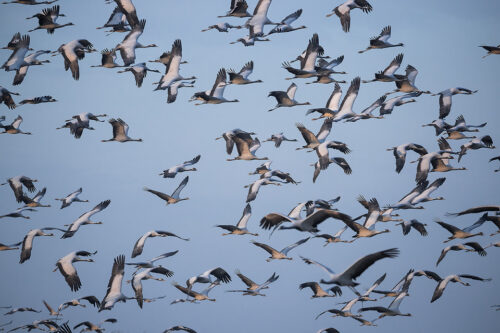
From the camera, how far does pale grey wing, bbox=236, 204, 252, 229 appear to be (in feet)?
125

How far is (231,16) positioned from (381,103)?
8.32 meters

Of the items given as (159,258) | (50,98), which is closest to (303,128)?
(159,258)

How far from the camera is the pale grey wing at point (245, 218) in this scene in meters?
38.1

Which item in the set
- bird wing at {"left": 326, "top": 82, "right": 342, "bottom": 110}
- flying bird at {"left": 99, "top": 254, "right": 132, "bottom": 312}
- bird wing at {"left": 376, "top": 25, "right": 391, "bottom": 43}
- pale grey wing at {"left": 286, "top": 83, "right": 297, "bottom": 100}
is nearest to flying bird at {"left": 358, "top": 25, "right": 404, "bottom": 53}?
bird wing at {"left": 376, "top": 25, "right": 391, "bottom": 43}

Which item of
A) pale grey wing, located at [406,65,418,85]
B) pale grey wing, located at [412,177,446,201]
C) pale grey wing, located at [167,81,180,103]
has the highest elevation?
pale grey wing, located at [406,65,418,85]

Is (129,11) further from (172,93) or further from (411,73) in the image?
(411,73)

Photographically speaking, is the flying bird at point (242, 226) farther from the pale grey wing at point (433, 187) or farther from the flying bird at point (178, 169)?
the pale grey wing at point (433, 187)

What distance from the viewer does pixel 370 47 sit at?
36.9 m

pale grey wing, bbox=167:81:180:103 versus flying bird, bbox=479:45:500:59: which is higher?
flying bird, bbox=479:45:500:59

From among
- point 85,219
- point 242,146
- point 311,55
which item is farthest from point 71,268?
point 311,55

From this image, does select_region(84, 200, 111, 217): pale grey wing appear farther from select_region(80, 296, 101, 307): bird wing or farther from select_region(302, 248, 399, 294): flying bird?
select_region(302, 248, 399, 294): flying bird

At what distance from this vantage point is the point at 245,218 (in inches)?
1505

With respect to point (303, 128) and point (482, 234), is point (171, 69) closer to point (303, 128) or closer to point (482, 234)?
point (303, 128)

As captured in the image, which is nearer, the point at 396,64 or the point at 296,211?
the point at 296,211
